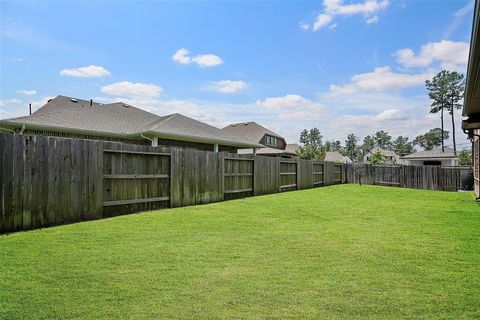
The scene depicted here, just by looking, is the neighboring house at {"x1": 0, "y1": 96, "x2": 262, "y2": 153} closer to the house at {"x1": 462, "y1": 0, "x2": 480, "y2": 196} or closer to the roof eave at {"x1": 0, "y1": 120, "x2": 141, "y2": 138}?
the roof eave at {"x1": 0, "y1": 120, "x2": 141, "y2": 138}

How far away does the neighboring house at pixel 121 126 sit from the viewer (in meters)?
15.0

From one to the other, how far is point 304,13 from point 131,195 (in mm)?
8659

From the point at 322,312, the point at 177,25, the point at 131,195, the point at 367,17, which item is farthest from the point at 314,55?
the point at 322,312

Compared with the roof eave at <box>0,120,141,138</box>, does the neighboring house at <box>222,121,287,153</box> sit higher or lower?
higher

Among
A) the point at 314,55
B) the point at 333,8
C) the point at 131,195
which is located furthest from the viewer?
the point at 314,55

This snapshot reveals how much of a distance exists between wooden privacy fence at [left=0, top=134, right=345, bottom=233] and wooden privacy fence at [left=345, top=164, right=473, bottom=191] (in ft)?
42.0

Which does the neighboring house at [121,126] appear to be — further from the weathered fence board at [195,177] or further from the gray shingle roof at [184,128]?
the weathered fence board at [195,177]

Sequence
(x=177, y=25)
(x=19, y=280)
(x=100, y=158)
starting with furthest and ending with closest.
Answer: (x=177, y=25) < (x=100, y=158) < (x=19, y=280)

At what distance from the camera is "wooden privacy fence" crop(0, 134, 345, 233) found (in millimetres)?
5218

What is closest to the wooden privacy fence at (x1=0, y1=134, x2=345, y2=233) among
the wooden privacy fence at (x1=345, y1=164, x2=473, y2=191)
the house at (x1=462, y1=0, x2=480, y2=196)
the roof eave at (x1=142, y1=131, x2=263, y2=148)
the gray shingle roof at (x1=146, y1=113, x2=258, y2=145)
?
the house at (x1=462, y1=0, x2=480, y2=196)

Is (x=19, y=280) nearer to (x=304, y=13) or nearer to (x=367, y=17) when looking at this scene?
(x=304, y=13)

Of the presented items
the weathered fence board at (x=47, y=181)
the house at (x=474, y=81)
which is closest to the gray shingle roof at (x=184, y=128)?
the weathered fence board at (x=47, y=181)

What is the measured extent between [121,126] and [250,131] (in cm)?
2364

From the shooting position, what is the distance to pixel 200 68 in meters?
15.9
